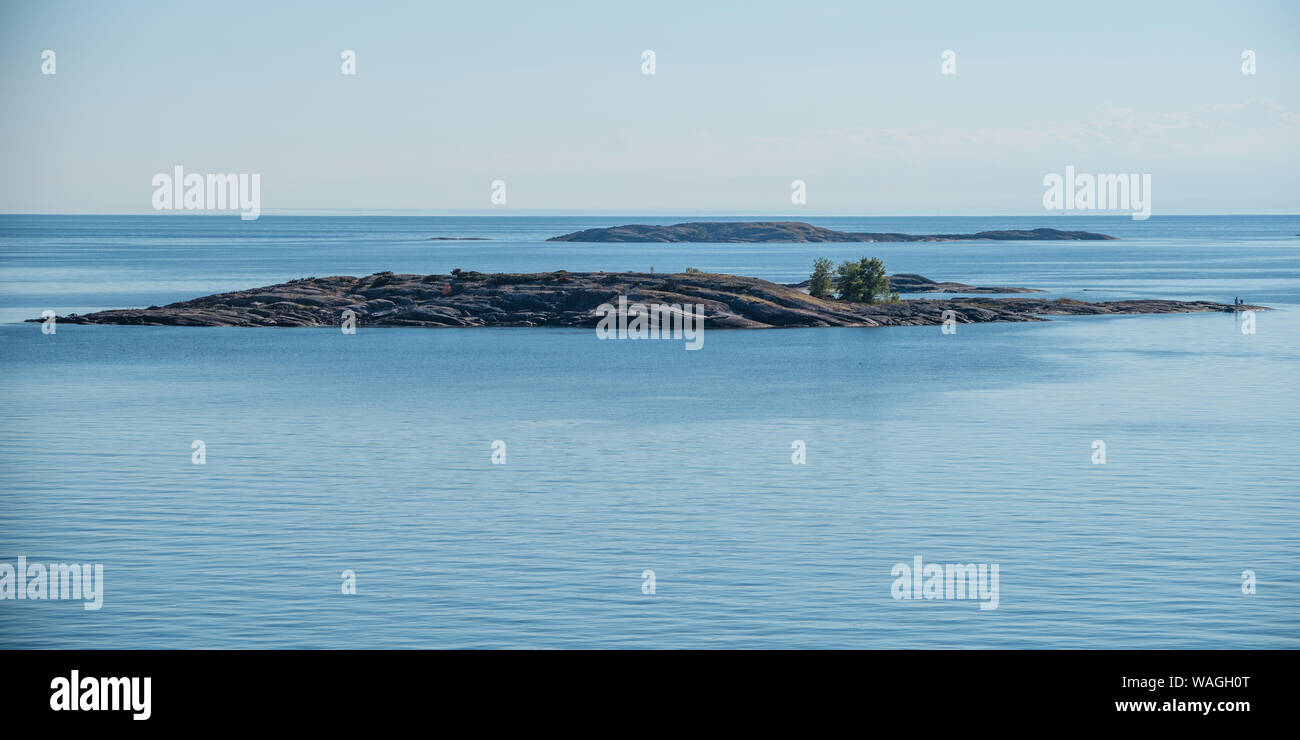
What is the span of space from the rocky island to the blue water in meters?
22.1

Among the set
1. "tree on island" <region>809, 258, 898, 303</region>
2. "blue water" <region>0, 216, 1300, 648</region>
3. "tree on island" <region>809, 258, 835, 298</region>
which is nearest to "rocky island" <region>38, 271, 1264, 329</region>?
"tree on island" <region>809, 258, 898, 303</region>

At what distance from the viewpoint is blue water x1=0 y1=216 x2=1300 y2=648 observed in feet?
98.9

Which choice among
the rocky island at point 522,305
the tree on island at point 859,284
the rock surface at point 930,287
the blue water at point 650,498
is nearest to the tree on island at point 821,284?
the tree on island at point 859,284

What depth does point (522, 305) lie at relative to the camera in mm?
118188

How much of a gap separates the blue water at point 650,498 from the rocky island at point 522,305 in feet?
72.5

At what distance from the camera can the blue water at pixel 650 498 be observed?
30156mm

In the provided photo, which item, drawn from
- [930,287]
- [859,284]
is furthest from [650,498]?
[930,287]

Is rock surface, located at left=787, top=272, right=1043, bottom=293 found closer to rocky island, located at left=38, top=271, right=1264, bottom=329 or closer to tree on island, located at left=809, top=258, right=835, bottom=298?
tree on island, located at left=809, top=258, right=835, bottom=298

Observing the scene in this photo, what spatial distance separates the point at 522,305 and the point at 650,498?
75130 millimetres

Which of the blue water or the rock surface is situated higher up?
the rock surface

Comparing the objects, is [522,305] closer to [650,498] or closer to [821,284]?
[821,284]
